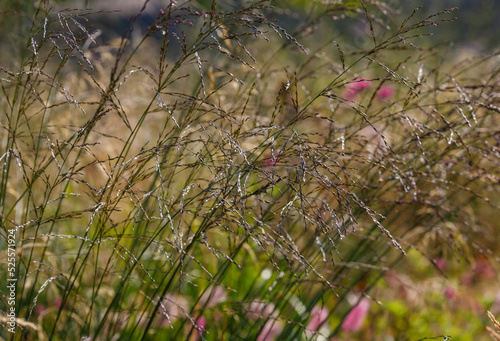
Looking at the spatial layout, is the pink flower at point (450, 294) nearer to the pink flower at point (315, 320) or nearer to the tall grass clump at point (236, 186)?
the tall grass clump at point (236, 186)

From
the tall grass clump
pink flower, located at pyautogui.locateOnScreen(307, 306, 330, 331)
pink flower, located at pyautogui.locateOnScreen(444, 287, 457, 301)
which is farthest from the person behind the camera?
pink flower, located at pyautogui.locateOnScreen(444, 287, 457, 301)

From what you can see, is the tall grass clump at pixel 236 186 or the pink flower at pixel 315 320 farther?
the pink flower at pixel 315 320

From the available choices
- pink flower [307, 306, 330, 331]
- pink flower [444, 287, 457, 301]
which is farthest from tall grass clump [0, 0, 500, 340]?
pink flower [444, 287, 457, 301]

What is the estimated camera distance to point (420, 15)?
5.52m

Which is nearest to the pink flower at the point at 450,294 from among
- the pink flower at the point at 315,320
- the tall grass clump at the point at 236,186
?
the tall grass clump at the point at 236,186

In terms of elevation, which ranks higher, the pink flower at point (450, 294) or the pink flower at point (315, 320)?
the pink flower at point (450, 294)

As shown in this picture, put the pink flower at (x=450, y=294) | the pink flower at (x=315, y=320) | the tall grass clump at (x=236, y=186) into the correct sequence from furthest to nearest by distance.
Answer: the pink flower at (x=450, y=294)
the pink flower at (x=315, y=320)
the tall grass clump at (x=236, y=186)

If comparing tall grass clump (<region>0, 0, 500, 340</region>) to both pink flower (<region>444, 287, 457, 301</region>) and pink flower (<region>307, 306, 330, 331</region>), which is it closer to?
pink flower (<region>307, 306, 330, 331</region>)

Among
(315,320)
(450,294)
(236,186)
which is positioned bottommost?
(315,320)

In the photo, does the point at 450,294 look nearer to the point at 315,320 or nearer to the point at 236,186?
the point at 315,320

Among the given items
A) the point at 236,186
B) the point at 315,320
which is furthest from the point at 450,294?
the point at 236,186

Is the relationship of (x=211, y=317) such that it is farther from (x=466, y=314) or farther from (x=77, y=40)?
(x=466, y=314)

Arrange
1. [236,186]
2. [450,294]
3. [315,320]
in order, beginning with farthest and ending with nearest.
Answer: [450,294]
[315,320]
[236,186]

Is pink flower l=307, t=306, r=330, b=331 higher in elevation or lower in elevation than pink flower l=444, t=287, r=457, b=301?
lower
